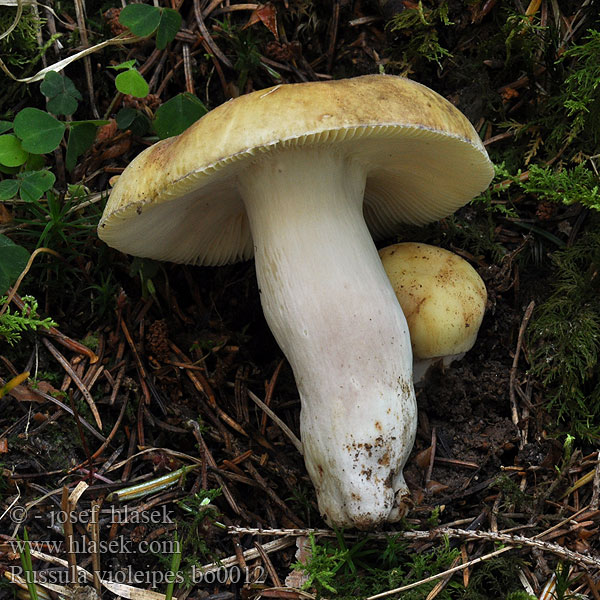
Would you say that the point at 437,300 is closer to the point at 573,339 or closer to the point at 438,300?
the point at 438,300

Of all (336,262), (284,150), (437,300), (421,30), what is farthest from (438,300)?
(421,30)

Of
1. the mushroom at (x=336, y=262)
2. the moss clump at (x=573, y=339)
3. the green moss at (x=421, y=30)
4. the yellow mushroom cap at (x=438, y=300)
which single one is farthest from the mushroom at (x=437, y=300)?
the green moss at (x=421, y=30)

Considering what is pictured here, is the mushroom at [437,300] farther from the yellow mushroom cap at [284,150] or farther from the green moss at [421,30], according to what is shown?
the green moss at [421,30]

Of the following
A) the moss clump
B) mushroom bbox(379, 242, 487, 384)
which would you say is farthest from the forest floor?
mushroom bbox(379, 242, 487, 384)

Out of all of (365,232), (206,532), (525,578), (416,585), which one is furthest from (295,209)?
(525,578)

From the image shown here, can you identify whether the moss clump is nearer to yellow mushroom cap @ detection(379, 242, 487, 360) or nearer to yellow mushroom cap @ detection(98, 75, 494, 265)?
yellow mushroom cap @ detection(379, 242, 487, 360)

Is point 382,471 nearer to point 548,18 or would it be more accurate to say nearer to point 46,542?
point 46,542
